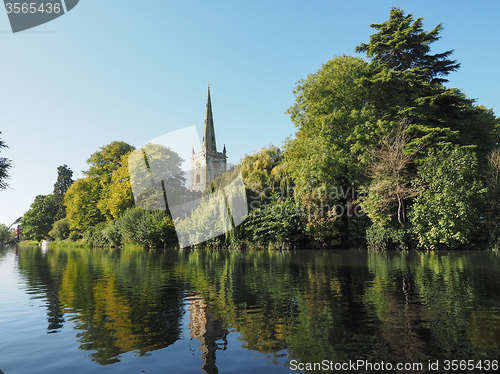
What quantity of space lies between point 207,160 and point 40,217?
5463 cm

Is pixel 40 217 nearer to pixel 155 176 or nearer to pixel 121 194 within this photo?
pixel 121 194

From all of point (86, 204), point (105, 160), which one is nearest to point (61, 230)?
point (86, 204)

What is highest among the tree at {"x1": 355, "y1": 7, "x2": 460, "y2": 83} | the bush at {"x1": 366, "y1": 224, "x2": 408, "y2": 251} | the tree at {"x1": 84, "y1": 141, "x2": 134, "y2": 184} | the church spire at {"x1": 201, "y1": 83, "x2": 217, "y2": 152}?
the church spire at {"x1": 201, "y1": 83, "x2": 217, "y2": 152}

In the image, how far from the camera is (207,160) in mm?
118188

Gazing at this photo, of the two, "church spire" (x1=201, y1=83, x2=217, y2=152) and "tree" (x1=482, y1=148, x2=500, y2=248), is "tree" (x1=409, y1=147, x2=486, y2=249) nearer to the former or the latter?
"tree" (x1=482, y1=148, x2=500, y2=248)

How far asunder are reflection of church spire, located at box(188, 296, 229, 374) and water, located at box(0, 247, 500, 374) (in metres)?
0.02

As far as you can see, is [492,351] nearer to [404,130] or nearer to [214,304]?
[214,304]

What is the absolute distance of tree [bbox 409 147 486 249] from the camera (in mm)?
24562

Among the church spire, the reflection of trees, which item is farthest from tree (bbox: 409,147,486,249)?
the church spire

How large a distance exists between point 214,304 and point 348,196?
26.1 m

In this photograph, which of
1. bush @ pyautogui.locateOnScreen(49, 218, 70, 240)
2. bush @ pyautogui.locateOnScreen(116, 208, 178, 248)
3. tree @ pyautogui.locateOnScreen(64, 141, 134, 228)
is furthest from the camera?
bush @ pyautogui.locateOnScreen(49, 218, 70, 240)

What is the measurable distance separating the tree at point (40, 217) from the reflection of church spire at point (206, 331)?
3746 inches

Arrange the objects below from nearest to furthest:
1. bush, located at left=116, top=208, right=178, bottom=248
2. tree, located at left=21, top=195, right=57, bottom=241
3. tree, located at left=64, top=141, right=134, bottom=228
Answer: bush, located at left=116, top=208, right=178, bottom=248 → tree, located at left=64, top=141, right=134, bottom=228 → tree, located at left=21, top=195, right=57, bottom=241

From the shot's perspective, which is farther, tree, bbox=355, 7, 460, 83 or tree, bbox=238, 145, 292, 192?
tree, bbox=238, 145, 292, 192
